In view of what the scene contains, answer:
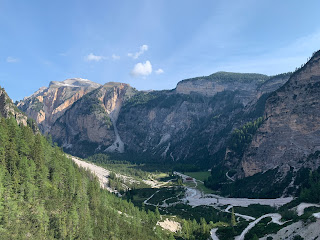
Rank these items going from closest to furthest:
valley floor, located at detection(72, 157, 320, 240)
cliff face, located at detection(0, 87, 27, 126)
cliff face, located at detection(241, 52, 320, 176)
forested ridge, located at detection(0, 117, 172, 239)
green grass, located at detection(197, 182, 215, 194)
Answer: forested ridge, located at detection(0, 117, 172, 239) → valley floor, located at detection(72, 157, 320, 240) → cliff face, located at detection(0, 87, 27, 126) → cliff face, located at detection(241, 52, 320, 176) → green grass, located at detection(197, 182, 215, 194)

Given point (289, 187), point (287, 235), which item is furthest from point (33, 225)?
point (289, 187)

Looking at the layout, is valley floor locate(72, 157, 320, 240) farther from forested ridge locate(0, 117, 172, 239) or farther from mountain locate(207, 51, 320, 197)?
forested ridge locate(0, 117, 172, 239)

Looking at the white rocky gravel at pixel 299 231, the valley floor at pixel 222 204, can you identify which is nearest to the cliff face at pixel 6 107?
the valley floor at pixel 222 204

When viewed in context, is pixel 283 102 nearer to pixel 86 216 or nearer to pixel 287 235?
pixel 287 235

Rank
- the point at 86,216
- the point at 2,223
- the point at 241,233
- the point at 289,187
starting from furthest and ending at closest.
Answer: the point at 289,187, the point at 241,233, the point at 86,216, the point at 2,223

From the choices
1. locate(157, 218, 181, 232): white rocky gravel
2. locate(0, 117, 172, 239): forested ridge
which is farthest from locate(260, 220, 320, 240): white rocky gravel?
locate(157, 218, 181, 232): white rocky gravel

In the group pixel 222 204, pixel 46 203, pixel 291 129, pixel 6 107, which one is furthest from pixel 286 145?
pixel 6 107
